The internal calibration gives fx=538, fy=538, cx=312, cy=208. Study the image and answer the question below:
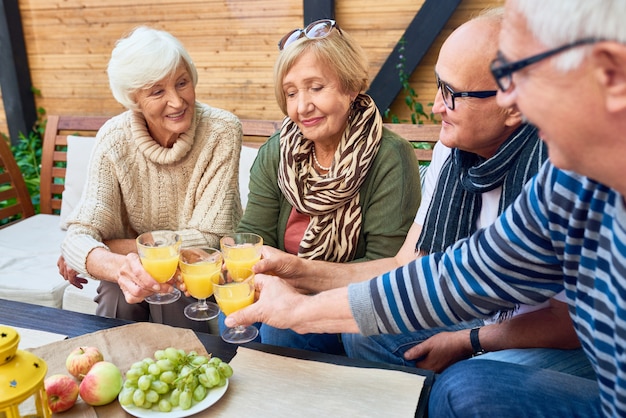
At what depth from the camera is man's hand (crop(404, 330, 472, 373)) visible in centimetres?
170

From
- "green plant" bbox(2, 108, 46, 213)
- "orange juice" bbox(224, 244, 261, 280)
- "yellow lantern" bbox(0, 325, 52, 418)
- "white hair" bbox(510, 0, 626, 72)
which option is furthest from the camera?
"green plant" bbox(2, 108, 46, 213)

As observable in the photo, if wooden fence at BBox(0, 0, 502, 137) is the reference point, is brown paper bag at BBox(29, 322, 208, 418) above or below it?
below

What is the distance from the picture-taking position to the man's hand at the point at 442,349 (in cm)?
170

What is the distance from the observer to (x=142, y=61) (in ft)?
7.04

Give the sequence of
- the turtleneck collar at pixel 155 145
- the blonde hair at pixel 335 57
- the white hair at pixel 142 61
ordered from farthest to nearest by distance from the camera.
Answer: the turtleneck collar at pixel 155 145, the white hair at pixel 142 61, the blonde hair at pixel 335 57

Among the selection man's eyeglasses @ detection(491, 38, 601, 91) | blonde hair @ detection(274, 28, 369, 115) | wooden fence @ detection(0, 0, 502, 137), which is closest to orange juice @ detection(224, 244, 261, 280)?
blonde hair @ detection(274, 28, 369, 115)

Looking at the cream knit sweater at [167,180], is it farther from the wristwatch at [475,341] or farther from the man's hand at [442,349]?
the wristwatch at [475,341]

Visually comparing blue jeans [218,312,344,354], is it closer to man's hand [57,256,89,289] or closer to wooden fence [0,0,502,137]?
man's hand [57,256,89,289]

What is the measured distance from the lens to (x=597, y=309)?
1.02m

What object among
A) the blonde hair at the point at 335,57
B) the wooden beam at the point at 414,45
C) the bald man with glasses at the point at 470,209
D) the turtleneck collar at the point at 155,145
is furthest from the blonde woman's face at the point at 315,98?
the wooden beam at the point at 414,45

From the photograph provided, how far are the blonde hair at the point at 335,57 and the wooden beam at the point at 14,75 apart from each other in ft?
13.1

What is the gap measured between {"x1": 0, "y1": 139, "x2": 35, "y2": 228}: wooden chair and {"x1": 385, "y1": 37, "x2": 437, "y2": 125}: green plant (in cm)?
263

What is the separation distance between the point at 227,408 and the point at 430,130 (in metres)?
2.09

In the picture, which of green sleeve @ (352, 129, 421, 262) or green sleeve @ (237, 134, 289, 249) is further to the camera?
green sleeve @ (237, 134, 289, 249)
